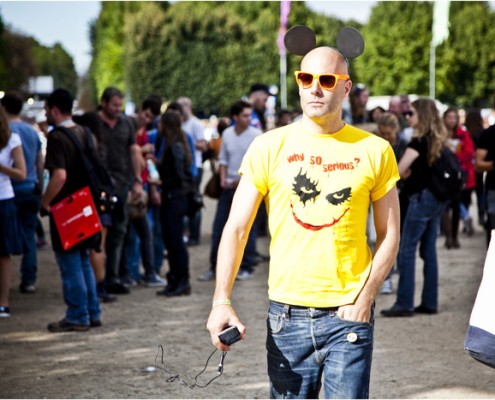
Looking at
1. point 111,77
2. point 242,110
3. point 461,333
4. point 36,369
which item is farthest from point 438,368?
point 111,77

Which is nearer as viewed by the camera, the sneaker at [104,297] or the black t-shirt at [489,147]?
the black t-shirt at [489,147]

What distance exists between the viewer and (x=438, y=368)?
650cm

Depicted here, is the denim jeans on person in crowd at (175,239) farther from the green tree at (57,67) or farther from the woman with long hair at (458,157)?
the green tree at (57,67)

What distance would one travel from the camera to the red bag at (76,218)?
7652 mm

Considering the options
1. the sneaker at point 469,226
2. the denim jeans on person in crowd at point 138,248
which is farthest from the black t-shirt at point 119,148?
the sneaker at point 469,226

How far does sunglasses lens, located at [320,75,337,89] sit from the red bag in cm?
442

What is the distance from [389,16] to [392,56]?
11.5ft

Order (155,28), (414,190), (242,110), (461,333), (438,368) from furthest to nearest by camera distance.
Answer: (155,28) < (242,110) < (414,190) < (461,333) < (438,368)

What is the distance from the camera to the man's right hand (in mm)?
3436

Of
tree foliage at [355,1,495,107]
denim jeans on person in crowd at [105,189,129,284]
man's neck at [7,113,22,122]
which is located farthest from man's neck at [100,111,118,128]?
tree foliage at [355,1,495,107]

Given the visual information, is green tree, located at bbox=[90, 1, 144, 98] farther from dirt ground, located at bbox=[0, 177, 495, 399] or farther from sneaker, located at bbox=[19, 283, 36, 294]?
dirt ground, located at bbox=[0, 177, 495, 399]

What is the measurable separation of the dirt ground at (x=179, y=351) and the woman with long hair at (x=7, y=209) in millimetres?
333

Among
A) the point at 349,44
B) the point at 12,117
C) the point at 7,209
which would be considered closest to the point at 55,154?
the point at 7,209

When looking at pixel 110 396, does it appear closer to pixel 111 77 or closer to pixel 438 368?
pixel 438 368
